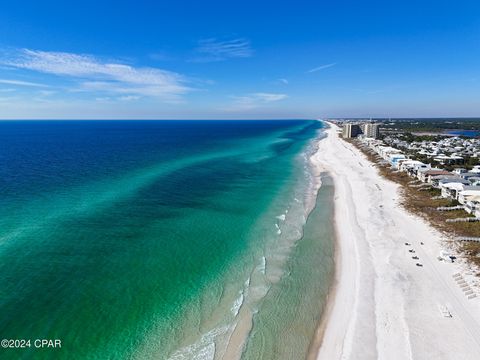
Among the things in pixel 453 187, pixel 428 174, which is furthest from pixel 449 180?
pixel 428 174

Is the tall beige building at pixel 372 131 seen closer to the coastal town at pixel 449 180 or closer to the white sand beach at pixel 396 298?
the coastal town at pixel 449 180

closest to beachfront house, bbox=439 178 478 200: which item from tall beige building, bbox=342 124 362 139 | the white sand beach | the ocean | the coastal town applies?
the coastal town

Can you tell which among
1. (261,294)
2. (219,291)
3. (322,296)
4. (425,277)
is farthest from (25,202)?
(425,277)

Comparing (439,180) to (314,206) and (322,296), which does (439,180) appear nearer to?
(314,206)

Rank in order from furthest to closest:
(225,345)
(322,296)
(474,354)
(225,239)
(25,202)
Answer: (25,202), (225,239), (322,296), (225,345), (474,354)

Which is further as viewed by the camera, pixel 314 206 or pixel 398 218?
pixel 314 206

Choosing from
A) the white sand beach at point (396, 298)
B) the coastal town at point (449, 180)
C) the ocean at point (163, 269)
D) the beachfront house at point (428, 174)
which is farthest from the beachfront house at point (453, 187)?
the ocean at point (163, 269)

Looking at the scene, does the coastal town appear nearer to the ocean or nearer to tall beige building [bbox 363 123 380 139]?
the ocean
